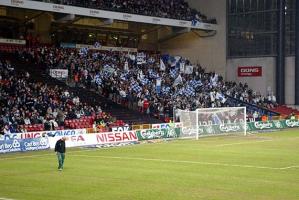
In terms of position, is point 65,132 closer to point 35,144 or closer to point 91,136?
point 91,136

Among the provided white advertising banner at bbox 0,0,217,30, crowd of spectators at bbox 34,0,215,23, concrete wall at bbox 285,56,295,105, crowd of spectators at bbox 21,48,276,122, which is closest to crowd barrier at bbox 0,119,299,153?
crowd of spectators at bbox 21,48,276,122

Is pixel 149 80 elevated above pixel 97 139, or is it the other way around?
pixel 149 80

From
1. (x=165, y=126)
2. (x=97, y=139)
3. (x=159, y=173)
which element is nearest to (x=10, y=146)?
(x=97, y=139)

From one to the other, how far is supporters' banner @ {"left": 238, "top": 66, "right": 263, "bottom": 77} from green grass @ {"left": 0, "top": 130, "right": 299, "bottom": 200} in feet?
91.3

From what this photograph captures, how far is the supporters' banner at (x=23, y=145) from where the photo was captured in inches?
1312

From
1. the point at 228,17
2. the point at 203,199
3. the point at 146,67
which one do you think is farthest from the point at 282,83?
the point at 203,199

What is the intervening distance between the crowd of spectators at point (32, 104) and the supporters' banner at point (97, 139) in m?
2.91

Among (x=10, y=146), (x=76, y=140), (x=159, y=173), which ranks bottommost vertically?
(x=159, y=173)

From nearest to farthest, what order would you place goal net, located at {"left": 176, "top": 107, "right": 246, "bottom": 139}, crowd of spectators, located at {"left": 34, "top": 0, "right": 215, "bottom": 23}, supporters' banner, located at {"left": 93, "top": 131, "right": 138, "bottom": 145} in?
1. supporters' banner, located at {"left": 93, "top": 131, "right": 138, "bottom": 145}
2. goal net, located at {"left": 176, "top": 107, "right": 246, "bottom": 139}
3. crowd of spectators, located at {"left": 34, "top": 0, "right": 215, "bottom": 23}

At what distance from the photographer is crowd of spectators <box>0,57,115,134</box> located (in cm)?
3847

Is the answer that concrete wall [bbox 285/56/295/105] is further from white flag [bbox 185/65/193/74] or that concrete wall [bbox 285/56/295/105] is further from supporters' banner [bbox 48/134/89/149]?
supporters' banner [bbox 48/134/89/149]

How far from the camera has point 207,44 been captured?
2672 inches

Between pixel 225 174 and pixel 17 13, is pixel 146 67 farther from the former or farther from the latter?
pixel 225 174

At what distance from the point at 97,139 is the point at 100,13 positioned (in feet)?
61.0
